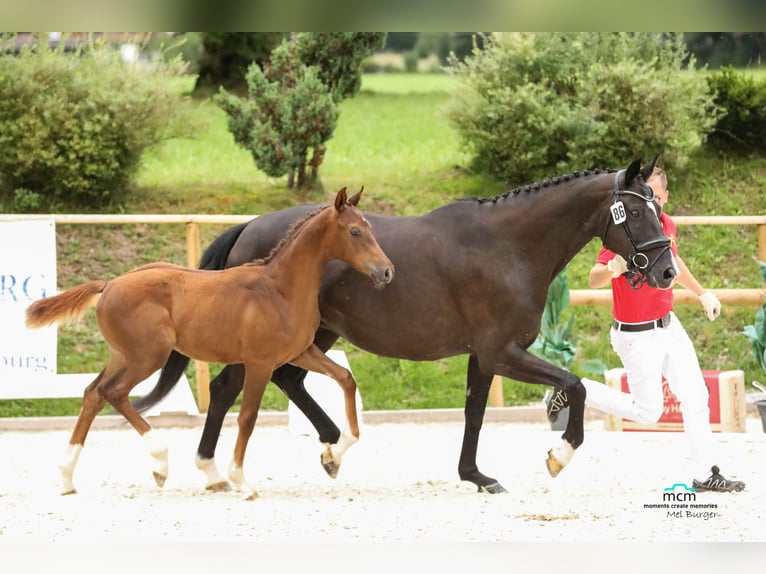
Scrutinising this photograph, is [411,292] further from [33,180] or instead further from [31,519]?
[33,180]

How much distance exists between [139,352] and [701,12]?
3005 mm

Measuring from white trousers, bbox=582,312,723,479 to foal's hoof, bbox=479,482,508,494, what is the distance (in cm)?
82

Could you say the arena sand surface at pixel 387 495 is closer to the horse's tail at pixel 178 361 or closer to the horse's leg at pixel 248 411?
the horse's leg at pixel 248 411

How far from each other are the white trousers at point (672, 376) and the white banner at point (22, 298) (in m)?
4.30

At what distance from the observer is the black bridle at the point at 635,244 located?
561cm

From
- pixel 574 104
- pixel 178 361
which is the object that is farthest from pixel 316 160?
pixel 178 361

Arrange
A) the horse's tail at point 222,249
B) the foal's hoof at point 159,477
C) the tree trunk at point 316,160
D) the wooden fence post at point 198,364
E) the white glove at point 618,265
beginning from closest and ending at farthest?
the white glove at point 618,265, the foal's hoof at point 159,477, the horse's tail at point 222,249, the wooden fence post at point 198,364, the tree trunk at point 316,160

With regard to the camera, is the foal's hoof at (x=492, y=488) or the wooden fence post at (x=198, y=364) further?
the wooden fence post at (x=198, y=364)

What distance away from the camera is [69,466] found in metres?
6.04

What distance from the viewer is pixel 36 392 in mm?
8469

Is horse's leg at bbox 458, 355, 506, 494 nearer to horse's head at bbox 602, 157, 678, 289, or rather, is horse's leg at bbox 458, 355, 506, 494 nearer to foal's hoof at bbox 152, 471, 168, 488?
horse's head at bbox 602, 157, 678, 289

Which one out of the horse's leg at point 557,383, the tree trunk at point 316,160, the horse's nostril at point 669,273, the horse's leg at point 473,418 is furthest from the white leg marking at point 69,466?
the tree trunk at point 316,160

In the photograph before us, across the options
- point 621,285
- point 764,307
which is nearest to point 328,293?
point 621,285

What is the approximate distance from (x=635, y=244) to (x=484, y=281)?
76cm
